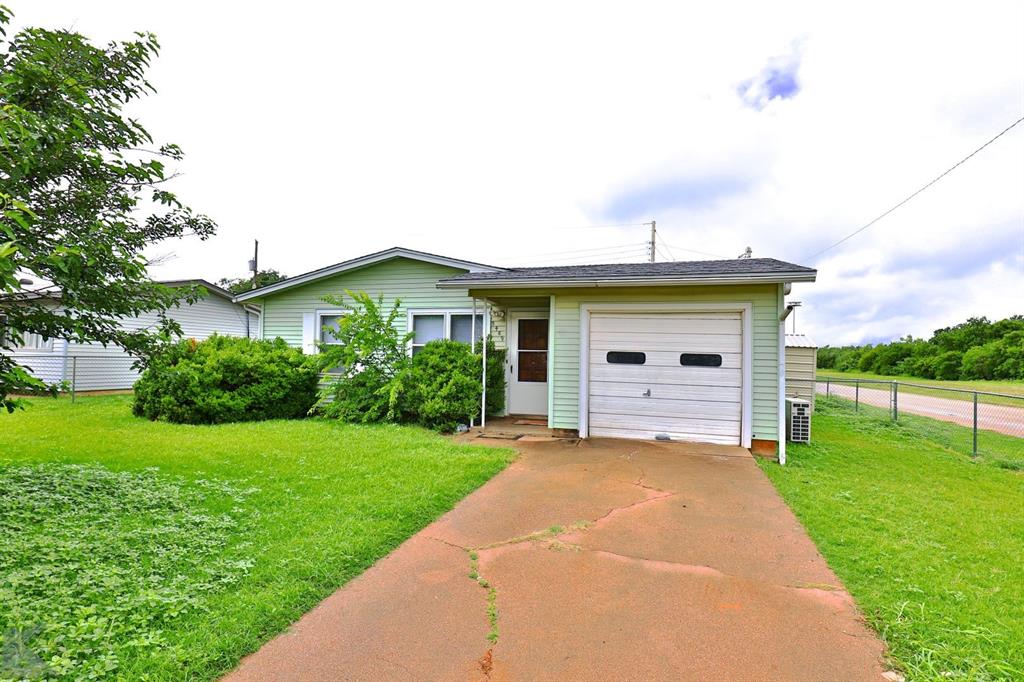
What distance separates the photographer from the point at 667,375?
7.52 m

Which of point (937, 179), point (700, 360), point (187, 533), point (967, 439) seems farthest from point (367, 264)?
point (967, 439)

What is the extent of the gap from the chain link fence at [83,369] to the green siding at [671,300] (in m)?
12.1

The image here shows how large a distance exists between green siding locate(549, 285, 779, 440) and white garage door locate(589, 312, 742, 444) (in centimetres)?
25

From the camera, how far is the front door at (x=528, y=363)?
9.52m

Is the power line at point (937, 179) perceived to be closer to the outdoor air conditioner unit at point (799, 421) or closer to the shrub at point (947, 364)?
the outdoor air conditioner unit at point (799, 421)

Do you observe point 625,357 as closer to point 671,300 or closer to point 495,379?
point 671,300

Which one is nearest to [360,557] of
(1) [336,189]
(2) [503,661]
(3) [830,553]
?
(2) [503,661]

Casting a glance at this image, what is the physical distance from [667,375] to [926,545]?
409 cm


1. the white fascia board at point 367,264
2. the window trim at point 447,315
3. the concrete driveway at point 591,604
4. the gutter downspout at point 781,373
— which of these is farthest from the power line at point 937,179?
the window trim at point 447,315

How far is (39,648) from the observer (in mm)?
2086

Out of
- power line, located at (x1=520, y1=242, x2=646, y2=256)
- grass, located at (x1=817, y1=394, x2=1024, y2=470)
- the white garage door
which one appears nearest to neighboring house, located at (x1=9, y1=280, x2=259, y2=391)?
the white garage door

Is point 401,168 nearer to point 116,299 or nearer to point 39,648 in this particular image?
point 116,299

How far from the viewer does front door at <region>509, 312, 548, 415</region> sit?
375 inches

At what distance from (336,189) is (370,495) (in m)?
14.1
